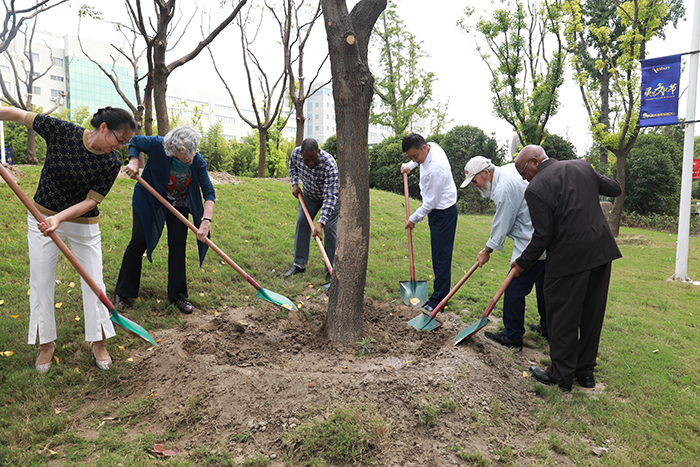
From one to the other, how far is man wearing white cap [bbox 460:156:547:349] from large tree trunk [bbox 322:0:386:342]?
1.09m

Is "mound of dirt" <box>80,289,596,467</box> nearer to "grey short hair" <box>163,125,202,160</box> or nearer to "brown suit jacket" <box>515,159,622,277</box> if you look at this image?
"brown suit jacket" <box>515,159,622,277</box>

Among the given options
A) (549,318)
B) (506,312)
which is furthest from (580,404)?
(506,312)

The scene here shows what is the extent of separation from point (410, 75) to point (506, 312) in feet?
64.8

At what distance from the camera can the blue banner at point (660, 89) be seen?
7.24m

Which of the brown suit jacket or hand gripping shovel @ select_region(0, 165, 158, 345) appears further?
the brown suit jacket

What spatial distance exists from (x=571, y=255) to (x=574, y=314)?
17.5 inches

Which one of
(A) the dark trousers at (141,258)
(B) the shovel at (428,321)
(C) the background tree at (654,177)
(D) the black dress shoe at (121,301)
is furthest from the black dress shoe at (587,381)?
(C) the background tree at (654,177)

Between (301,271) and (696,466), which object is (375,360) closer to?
→ (696,466)

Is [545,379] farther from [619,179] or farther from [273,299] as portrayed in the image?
[619,179]

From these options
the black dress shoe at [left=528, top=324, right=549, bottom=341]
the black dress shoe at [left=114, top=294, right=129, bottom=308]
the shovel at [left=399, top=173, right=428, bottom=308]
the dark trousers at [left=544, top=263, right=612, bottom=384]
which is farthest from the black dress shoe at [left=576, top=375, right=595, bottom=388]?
the black dress shoe at [left=114, top=294, right=129, bottom=308]

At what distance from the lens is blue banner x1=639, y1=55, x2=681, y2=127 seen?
23.8 feet

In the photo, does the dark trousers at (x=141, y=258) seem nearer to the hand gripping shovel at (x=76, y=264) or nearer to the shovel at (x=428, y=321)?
the hand gripping shovel at (x=76, y=264)

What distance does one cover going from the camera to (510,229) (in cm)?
382

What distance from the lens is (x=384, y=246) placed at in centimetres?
736
